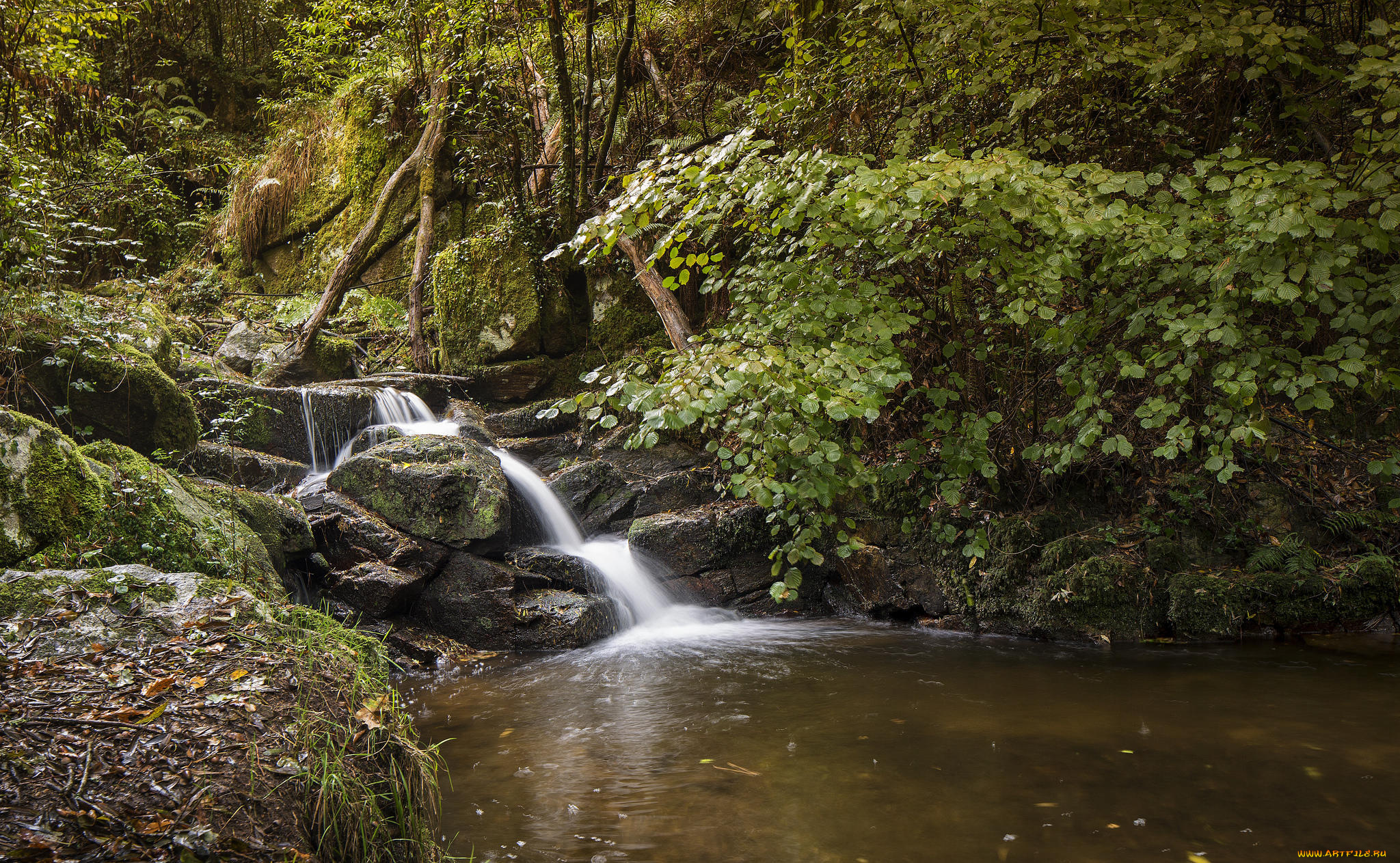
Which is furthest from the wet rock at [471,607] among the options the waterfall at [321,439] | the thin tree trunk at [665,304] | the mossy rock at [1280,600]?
the mossy rock at [1280,600]

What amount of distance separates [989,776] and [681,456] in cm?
627

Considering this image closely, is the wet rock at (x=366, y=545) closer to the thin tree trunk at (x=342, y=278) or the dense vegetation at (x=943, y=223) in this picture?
the dense vegetation at (x=943, y=223)

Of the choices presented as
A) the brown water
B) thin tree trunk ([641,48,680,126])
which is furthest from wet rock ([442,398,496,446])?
thin tree trunk ([641,48,680,126])

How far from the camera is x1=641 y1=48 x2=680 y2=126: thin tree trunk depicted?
9547mm

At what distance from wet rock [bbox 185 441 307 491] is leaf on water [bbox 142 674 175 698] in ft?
15.2

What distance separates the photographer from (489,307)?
1138 centimetres

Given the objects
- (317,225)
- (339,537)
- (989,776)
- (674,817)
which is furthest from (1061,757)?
(317,225)

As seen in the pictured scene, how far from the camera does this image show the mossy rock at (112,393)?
6039 millimetres

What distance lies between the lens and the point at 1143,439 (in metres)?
6.42

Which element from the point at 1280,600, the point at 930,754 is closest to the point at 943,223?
the point at 930,754

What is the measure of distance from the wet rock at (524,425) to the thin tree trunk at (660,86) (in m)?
4.18

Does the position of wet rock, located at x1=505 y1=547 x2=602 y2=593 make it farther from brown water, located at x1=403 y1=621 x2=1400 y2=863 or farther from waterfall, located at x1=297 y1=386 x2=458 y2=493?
waterfall, located at x1=297 y1=386 x2=458 y2=493

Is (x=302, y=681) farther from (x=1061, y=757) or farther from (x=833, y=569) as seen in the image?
(x=833, y=569)

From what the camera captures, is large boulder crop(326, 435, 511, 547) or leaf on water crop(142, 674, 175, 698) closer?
leaf on water crop(142, 674, 175, 698)
